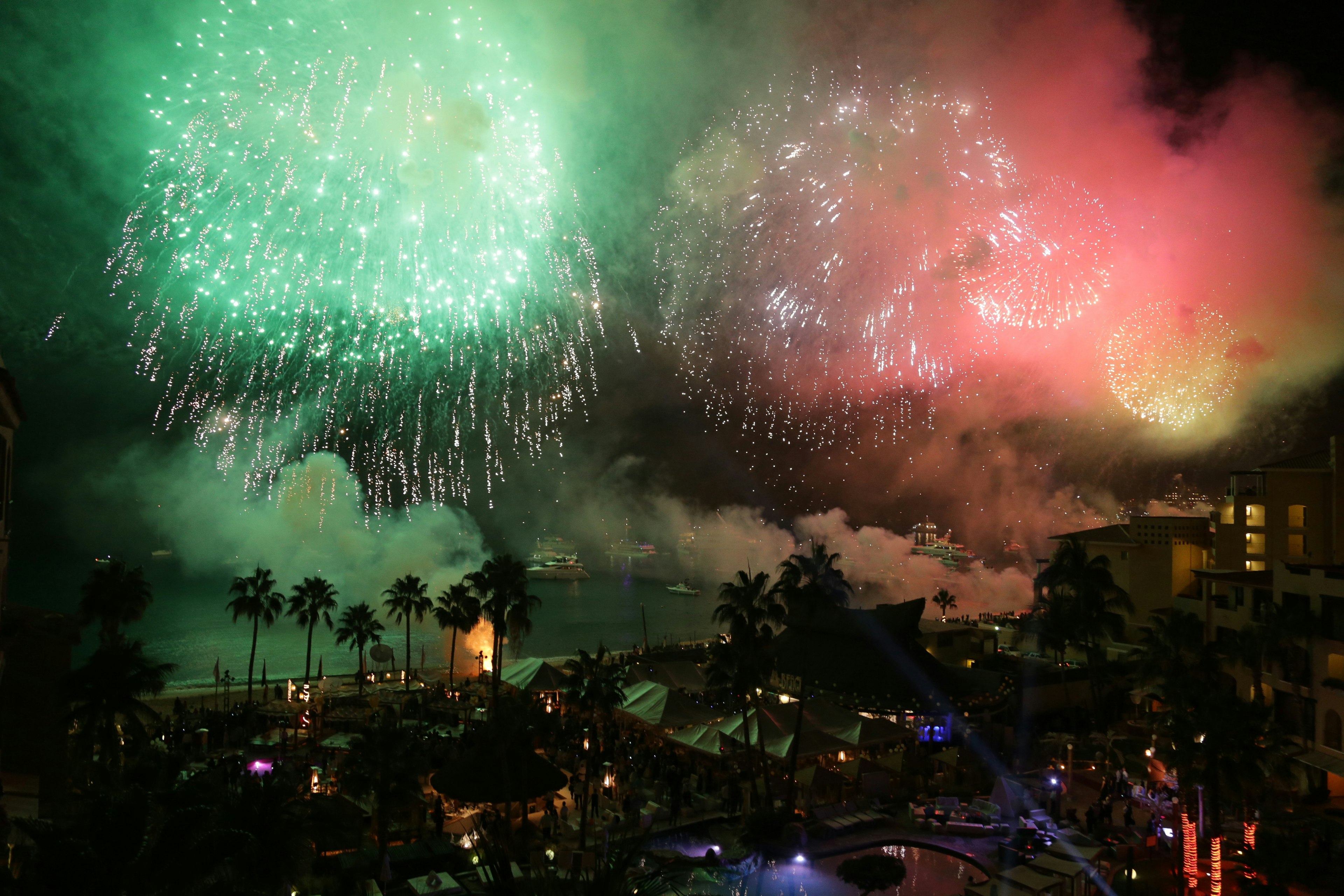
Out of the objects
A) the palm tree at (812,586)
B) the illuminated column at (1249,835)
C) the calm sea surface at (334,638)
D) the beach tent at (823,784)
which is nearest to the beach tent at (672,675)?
the palm tree at (812,586)

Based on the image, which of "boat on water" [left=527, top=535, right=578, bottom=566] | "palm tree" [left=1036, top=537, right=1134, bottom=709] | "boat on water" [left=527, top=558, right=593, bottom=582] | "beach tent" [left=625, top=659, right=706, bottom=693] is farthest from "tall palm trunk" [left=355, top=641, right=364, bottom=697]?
"boat on water" [left=527, top=535, right=578, bottom=566]

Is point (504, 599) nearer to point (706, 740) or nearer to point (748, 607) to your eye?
point (706, 740)

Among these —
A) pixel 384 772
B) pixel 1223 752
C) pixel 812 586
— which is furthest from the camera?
pixel 812 586

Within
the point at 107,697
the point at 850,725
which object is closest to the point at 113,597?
the point at 107,697

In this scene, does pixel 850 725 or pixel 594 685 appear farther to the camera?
pixel 850 725

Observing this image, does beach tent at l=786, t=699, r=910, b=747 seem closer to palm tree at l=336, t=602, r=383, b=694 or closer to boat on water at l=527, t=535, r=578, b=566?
palm tree at l=336, t=602, r=383, b=694

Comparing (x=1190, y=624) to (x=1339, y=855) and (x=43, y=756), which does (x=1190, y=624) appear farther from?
(x=43, y=756)

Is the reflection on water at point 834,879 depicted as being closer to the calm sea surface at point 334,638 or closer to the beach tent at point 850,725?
the beach tent at point 850,725
